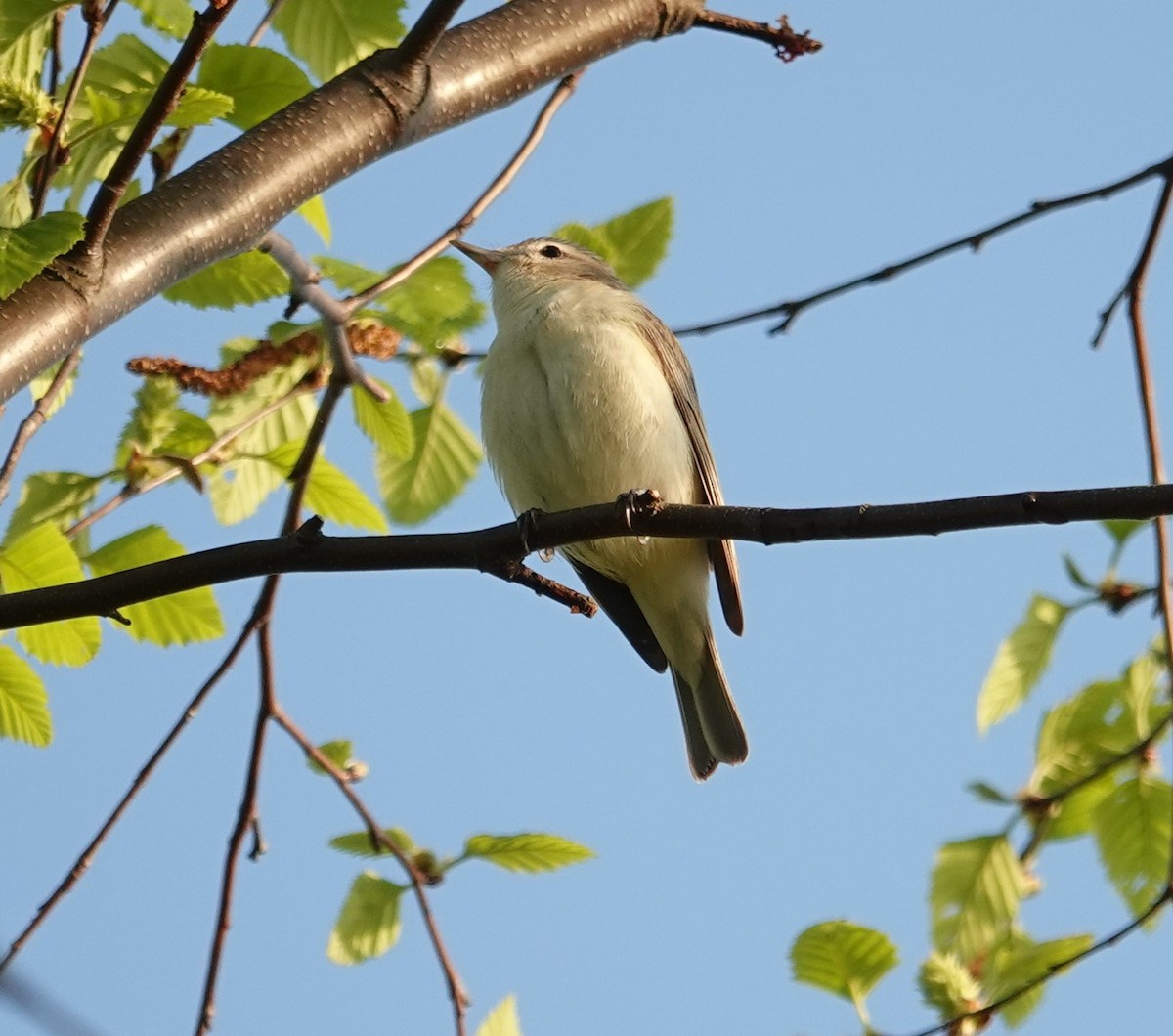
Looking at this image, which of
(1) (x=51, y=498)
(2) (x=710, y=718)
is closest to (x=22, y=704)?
(1) (x=51, y=498)

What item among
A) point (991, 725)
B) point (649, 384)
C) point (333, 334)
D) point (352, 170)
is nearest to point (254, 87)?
point (352, 170)

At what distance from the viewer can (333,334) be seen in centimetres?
412

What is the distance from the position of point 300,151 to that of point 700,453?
7.26 feet

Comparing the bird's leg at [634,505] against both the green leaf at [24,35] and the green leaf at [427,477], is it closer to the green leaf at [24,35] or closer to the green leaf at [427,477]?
the green leaf at [24,35]

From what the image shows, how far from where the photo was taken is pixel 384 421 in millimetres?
4309

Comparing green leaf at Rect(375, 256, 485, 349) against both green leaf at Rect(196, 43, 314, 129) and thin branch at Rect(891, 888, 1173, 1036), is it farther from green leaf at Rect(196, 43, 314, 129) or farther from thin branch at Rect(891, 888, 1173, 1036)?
thin branch at Rect(891, 888, 1173, 1036)

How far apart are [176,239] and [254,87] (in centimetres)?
42

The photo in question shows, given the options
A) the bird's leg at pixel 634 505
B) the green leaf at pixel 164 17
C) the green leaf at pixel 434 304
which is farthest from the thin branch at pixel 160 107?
the green leaf at pixel 434 304

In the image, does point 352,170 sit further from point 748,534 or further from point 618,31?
point 748,534

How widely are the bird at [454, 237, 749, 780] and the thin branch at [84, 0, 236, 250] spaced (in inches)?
80.0

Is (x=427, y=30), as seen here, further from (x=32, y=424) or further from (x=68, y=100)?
(x=32, y=424)

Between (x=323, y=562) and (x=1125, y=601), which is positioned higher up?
(x=1125, y=601)

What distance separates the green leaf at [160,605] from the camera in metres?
3.44

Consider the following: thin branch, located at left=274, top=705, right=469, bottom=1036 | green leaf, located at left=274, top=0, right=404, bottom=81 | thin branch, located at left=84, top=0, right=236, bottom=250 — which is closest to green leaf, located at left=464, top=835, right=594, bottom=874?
thin branch, located at left=274, top=705, right=469, bottom=1036
